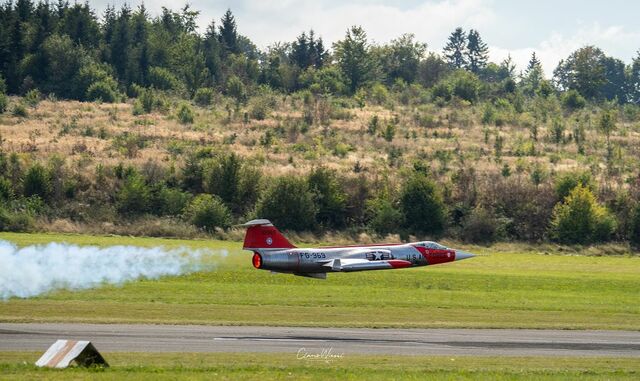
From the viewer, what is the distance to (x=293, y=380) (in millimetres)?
24969

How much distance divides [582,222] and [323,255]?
3887cm

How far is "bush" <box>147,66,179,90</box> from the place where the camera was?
12544 centimetres

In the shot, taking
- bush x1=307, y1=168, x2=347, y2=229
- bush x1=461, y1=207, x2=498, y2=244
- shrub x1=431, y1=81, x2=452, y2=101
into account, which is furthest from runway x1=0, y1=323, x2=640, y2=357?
shrub x1=431, y1=81, x2=452, y2=101

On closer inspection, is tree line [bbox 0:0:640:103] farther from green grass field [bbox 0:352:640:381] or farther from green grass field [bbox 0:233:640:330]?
green grass field [bbox 0:352:640:381]

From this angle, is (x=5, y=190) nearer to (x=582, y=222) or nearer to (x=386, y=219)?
(x=386, y=219)

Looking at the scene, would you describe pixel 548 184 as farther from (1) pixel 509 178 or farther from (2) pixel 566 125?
(2) pixel 566 125

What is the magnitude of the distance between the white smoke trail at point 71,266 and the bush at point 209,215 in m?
26.4

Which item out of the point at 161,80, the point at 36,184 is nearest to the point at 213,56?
the point at 161,80

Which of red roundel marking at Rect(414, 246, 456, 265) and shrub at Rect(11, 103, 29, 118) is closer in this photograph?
red roundel marking at Rect(414, 246, 456, 265)

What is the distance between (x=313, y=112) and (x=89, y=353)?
87229 mm

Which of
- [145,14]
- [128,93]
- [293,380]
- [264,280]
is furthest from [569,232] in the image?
[145,14]

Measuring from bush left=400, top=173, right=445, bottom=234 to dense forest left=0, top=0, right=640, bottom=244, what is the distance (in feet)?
0.50

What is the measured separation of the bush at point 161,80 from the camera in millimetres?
125438

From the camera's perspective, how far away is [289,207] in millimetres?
73625
